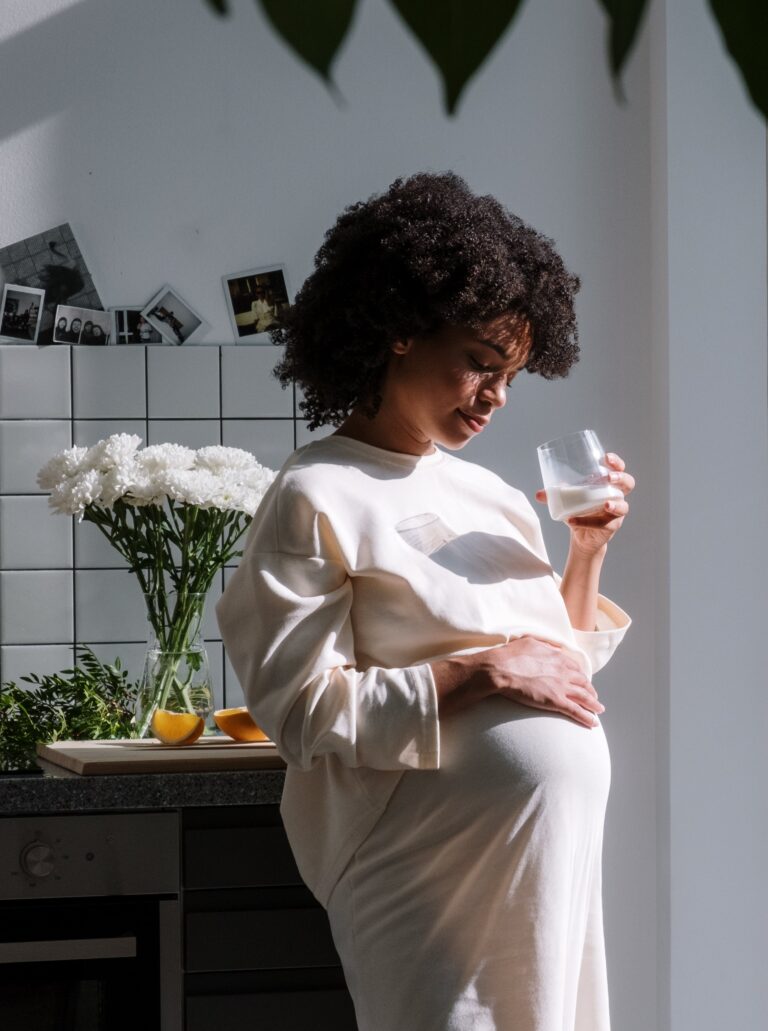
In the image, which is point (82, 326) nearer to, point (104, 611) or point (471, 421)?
point (104, 611)

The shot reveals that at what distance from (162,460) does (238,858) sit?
0.57 m

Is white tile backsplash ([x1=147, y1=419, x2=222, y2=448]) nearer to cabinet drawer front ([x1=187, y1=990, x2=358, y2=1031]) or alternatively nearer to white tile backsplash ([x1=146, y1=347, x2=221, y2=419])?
white tile backsplash ([x1=146, y1=347, x2=221, y2=419])

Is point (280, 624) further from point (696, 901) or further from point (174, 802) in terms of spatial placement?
point (696, 901)

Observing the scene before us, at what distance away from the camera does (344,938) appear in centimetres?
128

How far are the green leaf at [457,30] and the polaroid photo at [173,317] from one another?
220 centimetres

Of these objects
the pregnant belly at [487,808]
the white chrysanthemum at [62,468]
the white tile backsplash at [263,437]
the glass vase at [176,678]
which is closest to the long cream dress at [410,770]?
the pregnant belly at [487,808]

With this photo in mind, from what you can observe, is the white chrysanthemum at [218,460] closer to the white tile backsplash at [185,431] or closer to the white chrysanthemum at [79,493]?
the white chrysanthemum at [79,493]

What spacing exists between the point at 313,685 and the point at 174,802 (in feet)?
1.48

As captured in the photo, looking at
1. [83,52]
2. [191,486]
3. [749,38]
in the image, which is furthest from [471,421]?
[83,52]

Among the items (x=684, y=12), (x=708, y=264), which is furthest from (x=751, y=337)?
(x=684, y=12)

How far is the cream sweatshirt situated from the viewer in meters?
1.20

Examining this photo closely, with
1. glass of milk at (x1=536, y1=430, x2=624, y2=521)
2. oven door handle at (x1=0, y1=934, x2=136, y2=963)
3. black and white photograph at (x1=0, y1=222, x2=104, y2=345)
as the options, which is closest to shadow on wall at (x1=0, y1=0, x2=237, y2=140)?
black and white photograph at (x1=0, y1=222, x2=104, y2=345)

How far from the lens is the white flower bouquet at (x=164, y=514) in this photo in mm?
1749

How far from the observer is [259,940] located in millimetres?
1583
